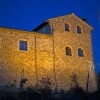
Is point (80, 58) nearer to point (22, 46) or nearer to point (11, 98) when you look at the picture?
point (22, 46)

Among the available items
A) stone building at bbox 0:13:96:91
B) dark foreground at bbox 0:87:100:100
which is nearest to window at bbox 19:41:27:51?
stone building at bbox 0:13:96:91

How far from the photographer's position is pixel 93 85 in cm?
3538

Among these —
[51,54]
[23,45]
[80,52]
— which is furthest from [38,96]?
[80,52]

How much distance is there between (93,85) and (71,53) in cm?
517

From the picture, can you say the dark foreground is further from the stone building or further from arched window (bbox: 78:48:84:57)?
arched window (bbox: 78:48:84:57)

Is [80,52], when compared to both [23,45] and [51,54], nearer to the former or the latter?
[51,54]

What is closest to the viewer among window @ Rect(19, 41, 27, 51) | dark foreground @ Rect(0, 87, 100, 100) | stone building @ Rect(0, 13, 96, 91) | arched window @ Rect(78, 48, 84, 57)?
dark foreground @ Rect(0, 87, 100, 100)

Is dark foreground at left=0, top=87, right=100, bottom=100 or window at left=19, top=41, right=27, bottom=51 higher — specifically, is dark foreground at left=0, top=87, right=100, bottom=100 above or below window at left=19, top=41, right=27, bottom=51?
below

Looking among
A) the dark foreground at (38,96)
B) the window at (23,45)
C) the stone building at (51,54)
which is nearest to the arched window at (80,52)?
the stone building at (51,54)

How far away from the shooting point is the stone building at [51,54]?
30609 millimetres

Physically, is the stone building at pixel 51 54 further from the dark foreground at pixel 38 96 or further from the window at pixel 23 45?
the dark foreground at pixel 38 96

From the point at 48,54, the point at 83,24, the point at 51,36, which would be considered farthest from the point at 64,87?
the point at 83,24

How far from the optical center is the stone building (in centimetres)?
3061

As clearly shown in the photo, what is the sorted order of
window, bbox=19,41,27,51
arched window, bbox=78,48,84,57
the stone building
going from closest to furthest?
the stone building
window, bbox=19,41,27,51
arched window, bbox=78,48,84,57
